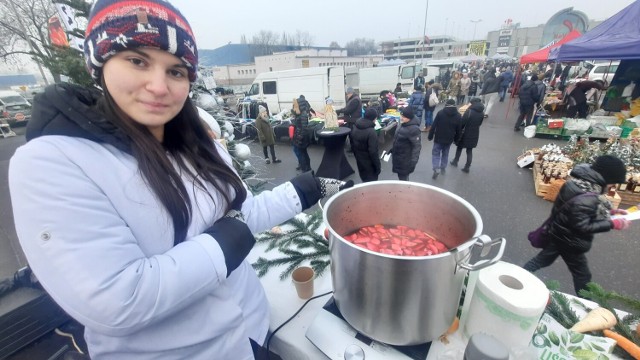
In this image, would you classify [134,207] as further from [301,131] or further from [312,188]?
[301,131]

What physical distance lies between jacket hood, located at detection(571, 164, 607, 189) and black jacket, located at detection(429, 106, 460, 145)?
341 cm

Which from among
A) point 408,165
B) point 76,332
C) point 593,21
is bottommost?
point 76,332

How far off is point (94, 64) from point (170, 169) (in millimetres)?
404

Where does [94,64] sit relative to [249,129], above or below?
above

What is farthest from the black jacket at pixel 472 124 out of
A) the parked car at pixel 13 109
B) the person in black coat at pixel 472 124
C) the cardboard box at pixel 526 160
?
the parked car at pixel 13 109

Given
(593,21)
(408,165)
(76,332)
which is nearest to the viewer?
(76,332)

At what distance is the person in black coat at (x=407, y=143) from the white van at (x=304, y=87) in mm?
6322

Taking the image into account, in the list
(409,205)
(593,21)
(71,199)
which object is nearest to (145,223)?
(71,199)

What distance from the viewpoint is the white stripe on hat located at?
88 cm

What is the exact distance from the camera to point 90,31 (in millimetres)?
861

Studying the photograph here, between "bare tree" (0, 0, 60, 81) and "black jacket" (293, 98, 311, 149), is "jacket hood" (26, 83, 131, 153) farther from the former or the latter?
"bare tree" (0, 0, 60, 81)

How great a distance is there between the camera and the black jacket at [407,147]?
16.5 ft

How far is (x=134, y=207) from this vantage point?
0.83 meters

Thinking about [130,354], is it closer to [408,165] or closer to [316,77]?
[408,165]
